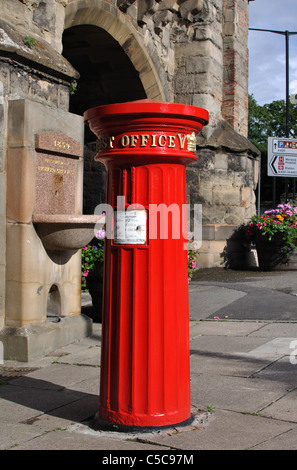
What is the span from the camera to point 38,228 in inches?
221

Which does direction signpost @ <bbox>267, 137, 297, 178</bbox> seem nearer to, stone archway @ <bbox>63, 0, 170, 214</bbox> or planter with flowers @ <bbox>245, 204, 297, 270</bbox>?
planter with flowers @ <bbox>245, 204, 297, 270</bbox>

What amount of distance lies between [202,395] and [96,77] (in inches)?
350

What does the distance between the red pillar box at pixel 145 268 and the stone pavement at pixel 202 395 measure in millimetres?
216

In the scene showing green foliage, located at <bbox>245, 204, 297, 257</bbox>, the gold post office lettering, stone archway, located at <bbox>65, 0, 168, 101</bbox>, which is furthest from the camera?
green foliage, located at <bbox>245, 204, 297, 257</bbox>

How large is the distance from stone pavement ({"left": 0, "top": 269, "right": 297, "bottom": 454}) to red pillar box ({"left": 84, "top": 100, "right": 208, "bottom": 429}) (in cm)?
22

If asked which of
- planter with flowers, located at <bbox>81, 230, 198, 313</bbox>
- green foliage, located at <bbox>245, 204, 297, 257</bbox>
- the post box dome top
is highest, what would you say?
the post box dome top

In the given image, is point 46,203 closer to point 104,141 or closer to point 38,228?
point 38,228

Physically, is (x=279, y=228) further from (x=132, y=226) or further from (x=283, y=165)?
(x=132, y=226)

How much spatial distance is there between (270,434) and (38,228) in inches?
114

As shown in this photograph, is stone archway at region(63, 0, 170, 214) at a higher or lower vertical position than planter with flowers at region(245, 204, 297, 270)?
higher

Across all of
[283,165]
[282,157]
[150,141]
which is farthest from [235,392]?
[282,157]

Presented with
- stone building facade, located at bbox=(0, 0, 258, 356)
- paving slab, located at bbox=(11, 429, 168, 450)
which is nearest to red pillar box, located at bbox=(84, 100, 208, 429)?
paving slab, located at bbox=(11, 429, 168, 450)

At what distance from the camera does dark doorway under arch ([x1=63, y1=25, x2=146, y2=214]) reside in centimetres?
1092

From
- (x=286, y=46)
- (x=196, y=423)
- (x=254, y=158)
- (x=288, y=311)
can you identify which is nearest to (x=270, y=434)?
(x=196, y=423)
